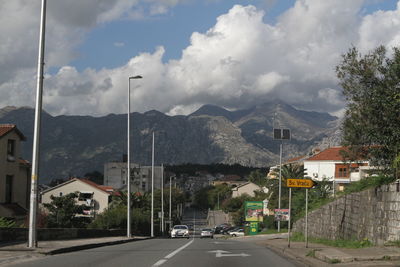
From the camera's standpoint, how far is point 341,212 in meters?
25.8

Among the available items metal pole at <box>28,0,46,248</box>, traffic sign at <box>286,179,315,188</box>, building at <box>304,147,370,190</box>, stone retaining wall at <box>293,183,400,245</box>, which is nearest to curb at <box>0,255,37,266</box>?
metal pole at <box>28,0,46,248</box>

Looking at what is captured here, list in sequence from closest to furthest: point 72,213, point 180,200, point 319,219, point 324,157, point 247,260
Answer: point 247,260, point 319,219, point 72,213, point 324,157, point 180,200

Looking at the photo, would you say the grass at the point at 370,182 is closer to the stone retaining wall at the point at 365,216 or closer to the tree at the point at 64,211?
the stone retaining wall at the point at 365,216

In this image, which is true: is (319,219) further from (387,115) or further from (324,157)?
(324,157)

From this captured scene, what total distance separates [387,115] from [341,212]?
5434 mm

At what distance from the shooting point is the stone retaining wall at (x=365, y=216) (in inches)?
728

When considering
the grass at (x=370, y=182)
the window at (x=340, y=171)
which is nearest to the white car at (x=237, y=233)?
the window at (x=340, y=171)

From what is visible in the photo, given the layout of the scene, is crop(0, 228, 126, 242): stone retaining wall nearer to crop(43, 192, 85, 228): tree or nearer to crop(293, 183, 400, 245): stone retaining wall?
crop(293, 183, 400, 245): stone retaining wall

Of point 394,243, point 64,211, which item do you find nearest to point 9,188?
point 64,211

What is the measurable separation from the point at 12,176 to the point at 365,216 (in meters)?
25.5

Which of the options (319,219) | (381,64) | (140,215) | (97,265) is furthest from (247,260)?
(140,215)

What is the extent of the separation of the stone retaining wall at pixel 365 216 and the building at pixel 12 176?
20.2m

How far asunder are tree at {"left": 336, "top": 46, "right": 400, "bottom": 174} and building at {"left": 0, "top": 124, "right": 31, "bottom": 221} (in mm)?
22158

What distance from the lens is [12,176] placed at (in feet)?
Answer: 127
